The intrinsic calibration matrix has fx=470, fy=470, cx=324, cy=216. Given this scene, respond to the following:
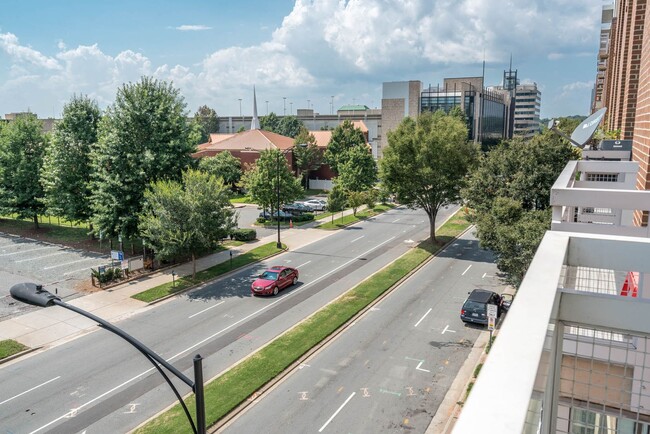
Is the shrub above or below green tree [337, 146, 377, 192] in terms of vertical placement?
below

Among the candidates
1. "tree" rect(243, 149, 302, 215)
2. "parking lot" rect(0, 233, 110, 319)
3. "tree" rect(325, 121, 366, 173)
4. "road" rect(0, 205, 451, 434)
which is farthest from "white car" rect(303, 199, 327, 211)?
"parking lot" rect(0, 233, 110, 319)

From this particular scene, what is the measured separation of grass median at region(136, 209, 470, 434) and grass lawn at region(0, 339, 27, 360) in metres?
8.93

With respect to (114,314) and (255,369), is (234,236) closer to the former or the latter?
(114,314)

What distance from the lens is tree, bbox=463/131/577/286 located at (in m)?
19.0

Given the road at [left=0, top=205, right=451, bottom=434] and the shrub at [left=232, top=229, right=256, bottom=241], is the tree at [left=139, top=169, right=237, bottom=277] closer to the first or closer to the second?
the road at [left=0, top=205, right=451, bottom=434]

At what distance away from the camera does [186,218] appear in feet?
90.0

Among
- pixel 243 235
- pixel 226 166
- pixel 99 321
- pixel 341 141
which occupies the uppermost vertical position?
pixel 341 141

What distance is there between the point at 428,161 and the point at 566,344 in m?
29.4

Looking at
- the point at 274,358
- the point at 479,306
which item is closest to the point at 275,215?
the point at 479,306

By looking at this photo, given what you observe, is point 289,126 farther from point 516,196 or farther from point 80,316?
point 516,196

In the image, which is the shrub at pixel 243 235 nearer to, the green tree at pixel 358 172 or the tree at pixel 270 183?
the tree at pixel 270 183

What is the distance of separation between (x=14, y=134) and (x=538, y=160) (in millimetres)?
43485

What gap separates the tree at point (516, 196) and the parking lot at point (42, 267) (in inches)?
896

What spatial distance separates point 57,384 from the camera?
677 inches
